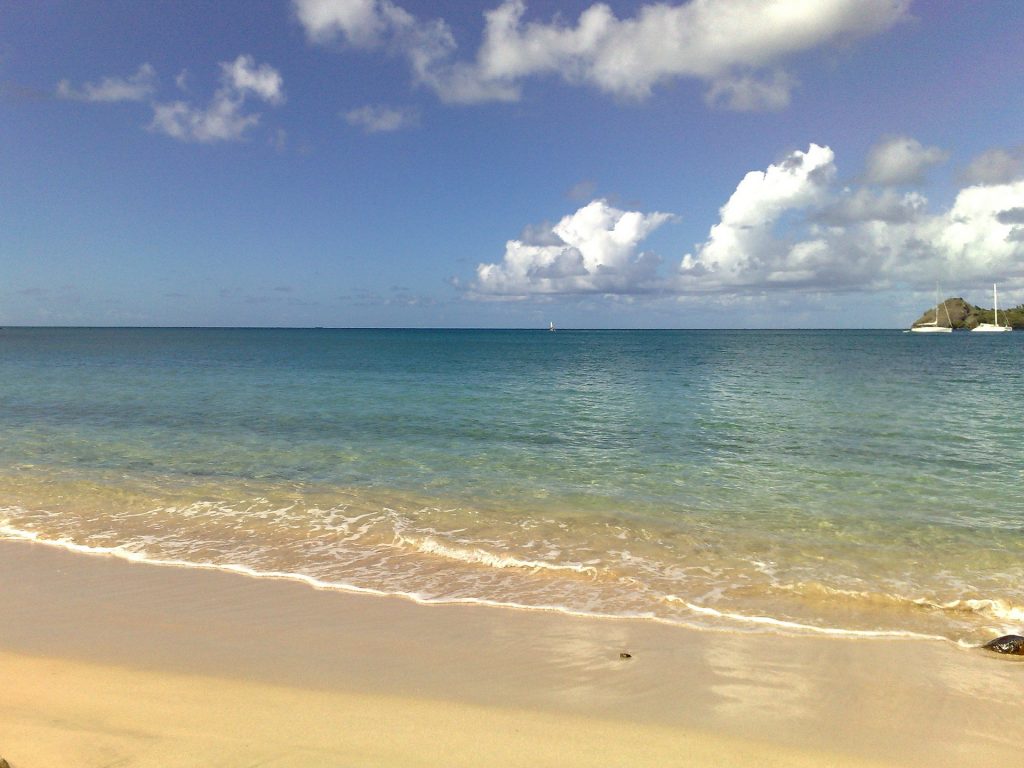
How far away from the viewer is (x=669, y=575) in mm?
9117

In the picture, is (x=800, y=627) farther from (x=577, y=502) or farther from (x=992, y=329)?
(x=992, y=329)

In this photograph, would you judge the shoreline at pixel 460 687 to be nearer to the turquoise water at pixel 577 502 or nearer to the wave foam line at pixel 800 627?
the wave foam line at pixel 800 627

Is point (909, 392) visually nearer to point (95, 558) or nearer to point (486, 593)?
point (486, 593)

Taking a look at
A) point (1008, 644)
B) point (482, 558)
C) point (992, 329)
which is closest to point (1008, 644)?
point (1008, 644)

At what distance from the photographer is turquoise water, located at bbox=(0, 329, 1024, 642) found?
8.60 metres

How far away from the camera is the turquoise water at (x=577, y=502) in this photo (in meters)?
8.60

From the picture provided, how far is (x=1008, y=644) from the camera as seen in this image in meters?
6.71

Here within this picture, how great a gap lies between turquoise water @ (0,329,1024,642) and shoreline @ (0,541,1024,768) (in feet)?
2.91

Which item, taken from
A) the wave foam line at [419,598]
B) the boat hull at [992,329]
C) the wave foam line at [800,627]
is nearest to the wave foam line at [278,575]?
the wave foam line at [419,598]

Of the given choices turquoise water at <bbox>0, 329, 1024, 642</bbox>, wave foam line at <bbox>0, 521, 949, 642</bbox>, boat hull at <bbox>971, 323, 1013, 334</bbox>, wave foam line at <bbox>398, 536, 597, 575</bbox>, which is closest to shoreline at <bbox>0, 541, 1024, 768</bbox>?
wave foam line at <bbox>0, 521, 949, 642</bbox>

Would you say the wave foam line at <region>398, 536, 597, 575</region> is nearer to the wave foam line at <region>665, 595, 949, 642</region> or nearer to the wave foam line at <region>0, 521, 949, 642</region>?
the wave foam line at <region>0, 521, 949, 642</region>

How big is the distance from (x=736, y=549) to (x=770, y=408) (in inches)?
782

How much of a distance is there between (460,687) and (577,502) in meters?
7.27

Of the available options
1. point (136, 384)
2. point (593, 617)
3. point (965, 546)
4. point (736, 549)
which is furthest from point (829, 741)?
point (136, 384)
